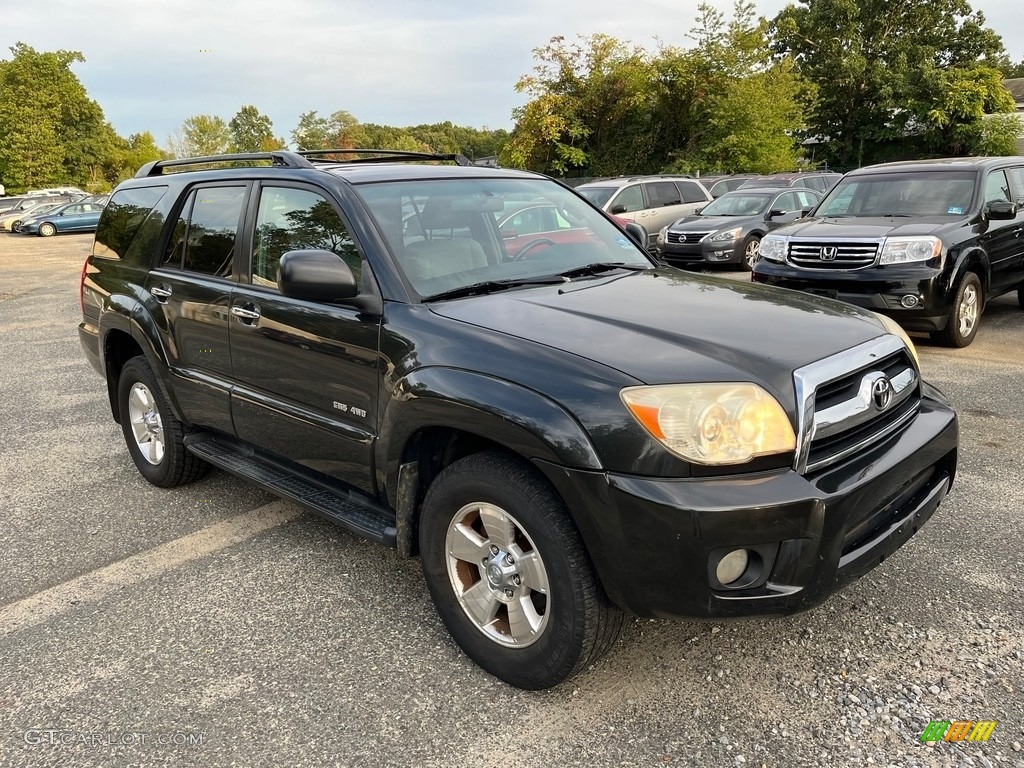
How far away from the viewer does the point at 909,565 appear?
335 cm

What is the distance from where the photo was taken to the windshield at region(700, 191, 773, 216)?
1384 cm

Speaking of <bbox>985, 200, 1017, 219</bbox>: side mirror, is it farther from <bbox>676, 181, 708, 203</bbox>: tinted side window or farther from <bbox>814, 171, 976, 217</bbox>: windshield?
<bbox>676, 181, 708, 203</bbox>: tinted side window

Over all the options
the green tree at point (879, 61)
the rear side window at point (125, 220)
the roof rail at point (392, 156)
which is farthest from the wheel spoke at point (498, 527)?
the green tree at point (879, 61)

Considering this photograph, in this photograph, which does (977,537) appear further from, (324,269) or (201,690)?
(201,690)

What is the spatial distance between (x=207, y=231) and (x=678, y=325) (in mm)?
2526

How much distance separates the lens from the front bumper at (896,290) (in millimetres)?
Answer: 6762

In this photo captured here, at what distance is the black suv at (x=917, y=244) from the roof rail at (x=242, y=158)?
17.3ft

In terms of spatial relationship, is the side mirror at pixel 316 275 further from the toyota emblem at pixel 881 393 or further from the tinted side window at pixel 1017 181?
the tinted side window at pixel 1017 181

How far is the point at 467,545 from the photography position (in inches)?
105

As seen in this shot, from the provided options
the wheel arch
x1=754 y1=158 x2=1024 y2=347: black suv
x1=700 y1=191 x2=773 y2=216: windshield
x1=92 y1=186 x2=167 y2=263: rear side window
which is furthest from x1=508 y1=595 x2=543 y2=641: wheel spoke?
x1=700 y1=191 x2=773 y2=216: windshield

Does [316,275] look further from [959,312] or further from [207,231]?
[959,312]

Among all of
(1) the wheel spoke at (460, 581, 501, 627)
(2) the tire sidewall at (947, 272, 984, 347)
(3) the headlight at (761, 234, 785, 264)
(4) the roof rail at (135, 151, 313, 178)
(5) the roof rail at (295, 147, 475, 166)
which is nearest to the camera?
(1) the wheel spoke at (460, 581, 501, 627)

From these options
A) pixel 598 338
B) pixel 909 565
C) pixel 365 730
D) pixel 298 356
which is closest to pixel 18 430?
pixel 298 356

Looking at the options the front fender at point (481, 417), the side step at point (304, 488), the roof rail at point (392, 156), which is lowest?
the side step at point (304, 488)
